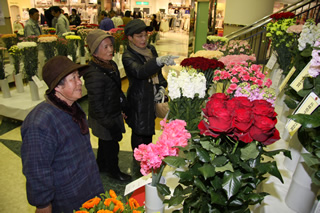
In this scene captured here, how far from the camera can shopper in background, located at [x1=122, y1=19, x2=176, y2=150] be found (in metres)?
2.21

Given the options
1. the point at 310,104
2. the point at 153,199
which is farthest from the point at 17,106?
the point at 310,104

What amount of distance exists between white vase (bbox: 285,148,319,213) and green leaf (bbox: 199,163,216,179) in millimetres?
455

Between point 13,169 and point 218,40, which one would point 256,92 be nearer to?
point 218,40

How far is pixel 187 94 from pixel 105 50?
1111 millimetres

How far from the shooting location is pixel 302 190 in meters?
0.94

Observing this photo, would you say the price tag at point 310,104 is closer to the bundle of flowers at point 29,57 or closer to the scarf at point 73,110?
the scarf at point 73,110

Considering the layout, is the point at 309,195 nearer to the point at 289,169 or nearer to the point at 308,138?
the point at 308,138

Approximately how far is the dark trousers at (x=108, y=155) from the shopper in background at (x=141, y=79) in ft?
1.00

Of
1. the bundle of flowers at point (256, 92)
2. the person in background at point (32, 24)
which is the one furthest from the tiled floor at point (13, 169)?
the person in background at point (32, 24)

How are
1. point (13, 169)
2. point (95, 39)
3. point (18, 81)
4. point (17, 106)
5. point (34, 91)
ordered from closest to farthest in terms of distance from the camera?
point (95, 39), point (13, 169), point (17, 106), point (34, 91), point (18, 81)

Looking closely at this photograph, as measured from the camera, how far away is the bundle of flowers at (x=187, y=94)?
138 cm

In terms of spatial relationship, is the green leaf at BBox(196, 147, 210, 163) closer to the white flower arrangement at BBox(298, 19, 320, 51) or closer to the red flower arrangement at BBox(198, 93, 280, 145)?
the red flower arrangement at BBox(198, 93, 280, 145)

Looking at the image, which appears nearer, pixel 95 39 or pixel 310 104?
pixel 310 104

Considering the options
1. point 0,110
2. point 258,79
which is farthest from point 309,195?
point 0,110
